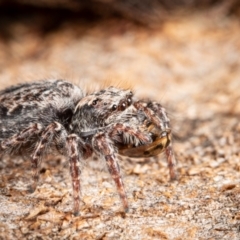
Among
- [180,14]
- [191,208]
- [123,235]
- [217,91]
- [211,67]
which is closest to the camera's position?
[123,235]

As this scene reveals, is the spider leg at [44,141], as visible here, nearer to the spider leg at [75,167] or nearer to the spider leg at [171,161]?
the spider leg at [75,167]

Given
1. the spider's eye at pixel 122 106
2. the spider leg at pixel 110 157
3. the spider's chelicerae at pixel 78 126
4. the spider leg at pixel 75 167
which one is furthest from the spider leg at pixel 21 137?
the spider's eye at pixel 122 106

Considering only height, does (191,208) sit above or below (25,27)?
below

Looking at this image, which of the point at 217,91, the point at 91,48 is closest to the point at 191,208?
the point at 217,91

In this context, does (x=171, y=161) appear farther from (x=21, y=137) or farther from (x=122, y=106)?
(x=21, y=137)

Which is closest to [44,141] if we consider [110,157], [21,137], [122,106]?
[21,137]

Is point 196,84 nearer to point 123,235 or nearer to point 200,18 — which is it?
point 200,18
